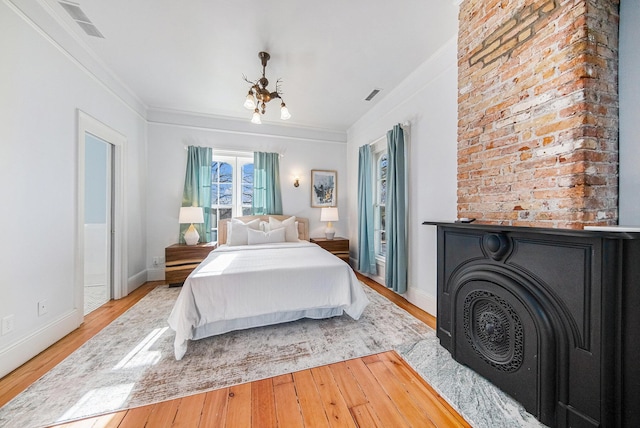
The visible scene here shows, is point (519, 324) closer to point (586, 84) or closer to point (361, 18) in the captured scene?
point (586, 84)

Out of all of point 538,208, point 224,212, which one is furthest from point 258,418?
point 224,212

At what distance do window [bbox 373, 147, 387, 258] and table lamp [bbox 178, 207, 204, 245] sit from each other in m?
2.91

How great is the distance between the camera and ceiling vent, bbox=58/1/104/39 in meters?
1.98

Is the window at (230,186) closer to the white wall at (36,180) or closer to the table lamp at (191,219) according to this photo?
the table lamp at (191,219)

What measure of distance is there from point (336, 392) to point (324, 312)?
0.99 m

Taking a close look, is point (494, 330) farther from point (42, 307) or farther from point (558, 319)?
point (42, 307)

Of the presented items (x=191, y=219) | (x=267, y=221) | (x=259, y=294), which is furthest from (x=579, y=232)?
(x=191, y=219)

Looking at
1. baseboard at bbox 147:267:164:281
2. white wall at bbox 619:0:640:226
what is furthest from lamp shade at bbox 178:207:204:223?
white wall at bbox 619:0:640:226

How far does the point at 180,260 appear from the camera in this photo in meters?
3.58

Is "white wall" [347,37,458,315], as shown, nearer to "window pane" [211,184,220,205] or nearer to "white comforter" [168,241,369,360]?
"white comforter" [168,241,369,360]

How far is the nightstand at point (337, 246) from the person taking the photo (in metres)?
4.35

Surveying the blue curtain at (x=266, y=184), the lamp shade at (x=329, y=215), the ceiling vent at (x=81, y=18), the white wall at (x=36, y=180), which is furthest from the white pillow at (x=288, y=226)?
the ceiling vent at (x=81, y=18)

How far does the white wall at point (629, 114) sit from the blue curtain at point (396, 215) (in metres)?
1.87

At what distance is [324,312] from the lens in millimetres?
2518
